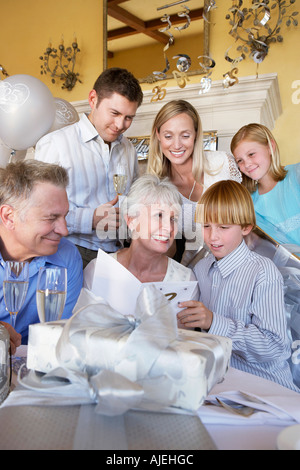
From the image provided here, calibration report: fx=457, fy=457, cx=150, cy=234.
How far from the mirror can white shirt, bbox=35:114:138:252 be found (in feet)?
3.97

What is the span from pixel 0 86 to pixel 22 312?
166cm

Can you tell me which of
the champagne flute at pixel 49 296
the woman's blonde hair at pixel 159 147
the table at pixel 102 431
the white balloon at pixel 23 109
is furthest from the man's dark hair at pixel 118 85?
the table at pixel 102 431

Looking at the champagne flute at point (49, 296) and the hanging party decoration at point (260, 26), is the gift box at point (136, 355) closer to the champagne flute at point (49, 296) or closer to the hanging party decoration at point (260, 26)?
the champagne flute at point (49, 296)

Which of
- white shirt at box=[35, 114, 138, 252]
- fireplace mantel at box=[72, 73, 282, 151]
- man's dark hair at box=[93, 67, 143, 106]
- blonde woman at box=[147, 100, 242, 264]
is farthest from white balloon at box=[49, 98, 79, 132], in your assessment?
blonde woman at box=[147, 100, 242, 264]

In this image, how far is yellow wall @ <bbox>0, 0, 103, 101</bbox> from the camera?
13.0 feet

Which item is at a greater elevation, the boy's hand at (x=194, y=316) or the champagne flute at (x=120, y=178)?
the champagne flute at (x=120, y=178)

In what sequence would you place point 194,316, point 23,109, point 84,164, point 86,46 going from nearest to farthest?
point 194,316 → point 84,164 → point 23,109 → point 86,46

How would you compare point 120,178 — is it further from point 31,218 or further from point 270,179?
point 270,179

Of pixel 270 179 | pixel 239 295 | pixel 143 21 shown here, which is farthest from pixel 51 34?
pixel 239 295

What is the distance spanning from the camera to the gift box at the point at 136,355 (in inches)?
21.4

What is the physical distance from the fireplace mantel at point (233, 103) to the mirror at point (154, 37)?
20cm

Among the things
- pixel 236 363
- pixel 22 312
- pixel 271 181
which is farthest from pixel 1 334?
pixel 271 181

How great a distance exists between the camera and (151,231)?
62.8 inches

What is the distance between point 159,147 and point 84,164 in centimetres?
38
